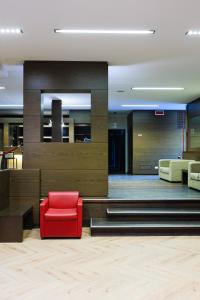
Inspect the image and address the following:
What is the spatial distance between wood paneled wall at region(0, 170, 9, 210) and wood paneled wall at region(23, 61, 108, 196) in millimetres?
555

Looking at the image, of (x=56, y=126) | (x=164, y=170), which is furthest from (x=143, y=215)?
(x=164, y=170)

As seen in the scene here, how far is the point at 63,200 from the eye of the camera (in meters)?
5.41

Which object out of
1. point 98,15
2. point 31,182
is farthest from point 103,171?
point 98,15

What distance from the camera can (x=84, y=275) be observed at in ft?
11.3

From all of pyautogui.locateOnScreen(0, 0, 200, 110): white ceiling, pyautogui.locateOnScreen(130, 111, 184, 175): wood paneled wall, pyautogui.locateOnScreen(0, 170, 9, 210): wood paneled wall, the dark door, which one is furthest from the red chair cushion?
the dark door

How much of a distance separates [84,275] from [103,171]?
2.76 meters

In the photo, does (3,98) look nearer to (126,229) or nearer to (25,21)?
(25,21)

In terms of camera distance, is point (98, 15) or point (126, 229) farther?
point (126, 229)

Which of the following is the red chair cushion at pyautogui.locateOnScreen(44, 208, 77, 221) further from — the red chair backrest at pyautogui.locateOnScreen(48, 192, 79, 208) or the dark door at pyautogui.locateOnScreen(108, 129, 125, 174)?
the dark door at pyautogui.locateOnScreen(108, 129, 125, 174)

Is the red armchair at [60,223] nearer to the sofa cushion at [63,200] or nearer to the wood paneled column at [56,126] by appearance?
the sofa cushion at [63,200]

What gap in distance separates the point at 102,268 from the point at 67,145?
9.63 feet

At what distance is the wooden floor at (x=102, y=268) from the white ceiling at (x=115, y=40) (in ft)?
11.1

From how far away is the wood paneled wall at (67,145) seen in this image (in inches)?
234

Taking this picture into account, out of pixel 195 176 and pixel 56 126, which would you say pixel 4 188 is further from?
pixel 195 176
